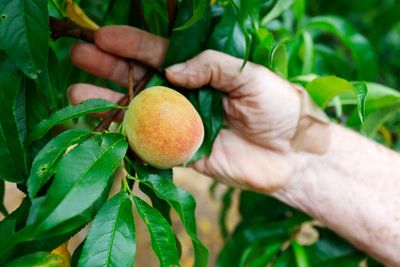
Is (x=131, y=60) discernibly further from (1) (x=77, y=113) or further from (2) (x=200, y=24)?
(1) (x=77, y=113)

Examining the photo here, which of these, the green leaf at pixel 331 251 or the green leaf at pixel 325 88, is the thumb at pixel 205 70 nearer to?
the green leaf at pixel 325 88

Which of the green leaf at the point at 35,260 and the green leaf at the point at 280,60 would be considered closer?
the green leaf at the point at 35,260

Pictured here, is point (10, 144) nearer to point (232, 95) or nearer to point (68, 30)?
point (68, 30)

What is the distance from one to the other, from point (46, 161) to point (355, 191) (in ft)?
2.29

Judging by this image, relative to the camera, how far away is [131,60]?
0.80 m

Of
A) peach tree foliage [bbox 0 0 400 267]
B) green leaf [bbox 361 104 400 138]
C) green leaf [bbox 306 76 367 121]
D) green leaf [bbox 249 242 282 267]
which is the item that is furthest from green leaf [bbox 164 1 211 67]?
green leaf [bbox 249 242 282 267]

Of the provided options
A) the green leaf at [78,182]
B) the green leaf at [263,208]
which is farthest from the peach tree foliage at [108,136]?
the green leaf at [263,208]

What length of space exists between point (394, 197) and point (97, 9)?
72 cm

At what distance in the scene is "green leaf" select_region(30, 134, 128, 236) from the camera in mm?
412

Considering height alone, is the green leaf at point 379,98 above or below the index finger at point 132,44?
below

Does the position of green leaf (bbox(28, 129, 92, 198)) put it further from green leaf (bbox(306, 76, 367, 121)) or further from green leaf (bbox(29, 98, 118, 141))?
green leaf (bbox(306, 76, 367, 121))

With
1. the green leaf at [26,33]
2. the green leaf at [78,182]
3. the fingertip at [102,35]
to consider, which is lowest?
the fingertip at [102,35]

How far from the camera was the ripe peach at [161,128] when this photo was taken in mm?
561

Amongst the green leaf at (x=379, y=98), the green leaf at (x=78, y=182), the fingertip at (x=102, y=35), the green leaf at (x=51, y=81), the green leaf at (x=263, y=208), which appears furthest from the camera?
the green leaf at (x=263, y=208)
